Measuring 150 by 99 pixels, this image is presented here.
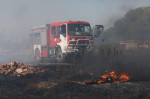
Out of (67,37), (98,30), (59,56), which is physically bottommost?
(59,56)

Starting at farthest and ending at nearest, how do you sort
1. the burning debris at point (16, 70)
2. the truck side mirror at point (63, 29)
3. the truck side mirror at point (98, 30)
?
1. the truck side mirror at point (63, 29)
2. the truck side mirror at point (98, 30)
3. the burning debris at point (16, 70)

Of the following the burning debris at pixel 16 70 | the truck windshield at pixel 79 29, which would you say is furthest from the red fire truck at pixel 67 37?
the burning debris at pixel 16 70

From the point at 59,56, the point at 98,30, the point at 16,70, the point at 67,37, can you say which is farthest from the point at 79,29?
the point at 16,70

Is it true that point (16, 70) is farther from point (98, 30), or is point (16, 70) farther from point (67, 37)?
point (98, 30)

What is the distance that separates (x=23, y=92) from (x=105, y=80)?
372cm

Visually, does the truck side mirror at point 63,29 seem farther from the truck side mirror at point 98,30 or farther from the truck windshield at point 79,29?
the truck side mirror at point 98,30

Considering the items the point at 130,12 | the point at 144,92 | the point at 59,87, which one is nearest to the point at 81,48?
the point at 59,87

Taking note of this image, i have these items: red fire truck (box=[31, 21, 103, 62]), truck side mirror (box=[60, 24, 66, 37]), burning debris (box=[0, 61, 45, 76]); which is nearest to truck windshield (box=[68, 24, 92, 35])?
red fire truck (box=[31, 21, 103, 62])

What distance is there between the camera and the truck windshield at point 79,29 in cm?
1806

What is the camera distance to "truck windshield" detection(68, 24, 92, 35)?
18.1m

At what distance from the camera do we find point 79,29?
18.3 metres

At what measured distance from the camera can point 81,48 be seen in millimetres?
17859

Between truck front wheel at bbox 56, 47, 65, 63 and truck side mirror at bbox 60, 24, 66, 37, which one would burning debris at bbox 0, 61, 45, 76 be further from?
truck side mirror at bbox 60, 24, 66, 37

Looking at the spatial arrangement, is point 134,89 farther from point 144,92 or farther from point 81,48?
point 81,48
